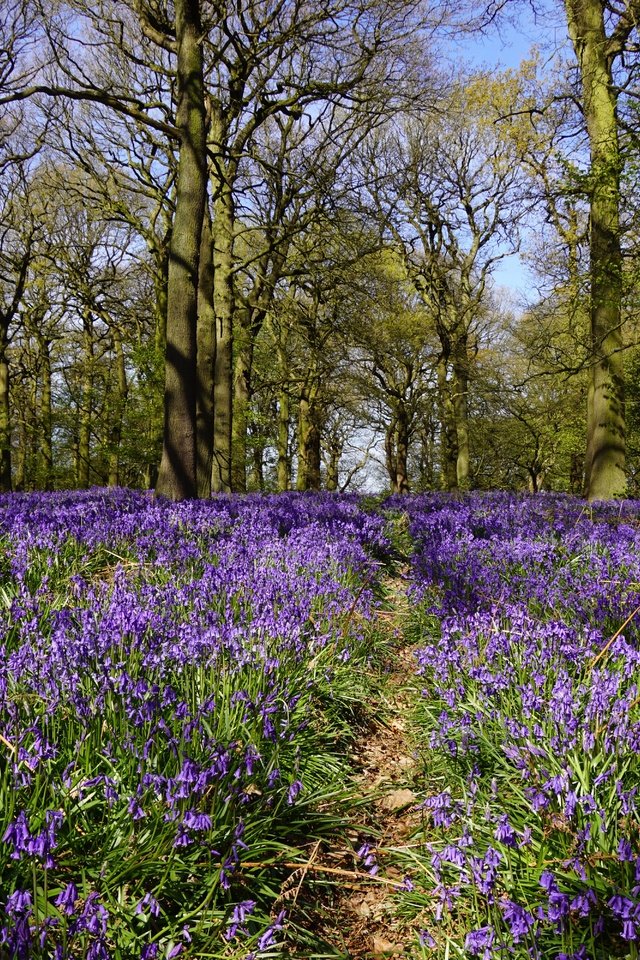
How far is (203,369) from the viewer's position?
12.0m

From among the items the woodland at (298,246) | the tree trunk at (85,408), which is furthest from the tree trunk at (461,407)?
the tree trunk at (85,408)

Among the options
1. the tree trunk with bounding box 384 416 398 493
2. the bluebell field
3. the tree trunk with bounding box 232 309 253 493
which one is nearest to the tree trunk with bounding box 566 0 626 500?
the bluebell field

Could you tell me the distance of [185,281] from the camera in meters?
8.62

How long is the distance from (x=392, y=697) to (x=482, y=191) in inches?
920

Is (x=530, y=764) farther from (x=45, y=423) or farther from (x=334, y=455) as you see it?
(x=334, y=455)

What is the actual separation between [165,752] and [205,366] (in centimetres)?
1039

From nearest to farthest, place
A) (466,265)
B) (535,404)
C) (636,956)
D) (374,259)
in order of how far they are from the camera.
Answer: (636,956) → (374,259) → (466,265) → (535,404)

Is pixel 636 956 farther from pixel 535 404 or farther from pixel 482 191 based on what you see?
pixel 535 404

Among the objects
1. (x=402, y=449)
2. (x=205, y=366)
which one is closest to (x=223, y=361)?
(x=205, y=366)

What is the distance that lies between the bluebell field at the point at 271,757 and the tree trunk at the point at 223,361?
8.67m

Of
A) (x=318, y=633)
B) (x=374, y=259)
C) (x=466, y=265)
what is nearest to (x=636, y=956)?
(x=318, y=633)

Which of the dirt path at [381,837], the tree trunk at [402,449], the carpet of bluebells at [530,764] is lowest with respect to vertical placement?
the dirt path at [381,837]

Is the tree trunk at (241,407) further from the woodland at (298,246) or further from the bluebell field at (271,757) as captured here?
the bluebell field at (271,757)

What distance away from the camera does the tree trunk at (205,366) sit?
36.7ft
